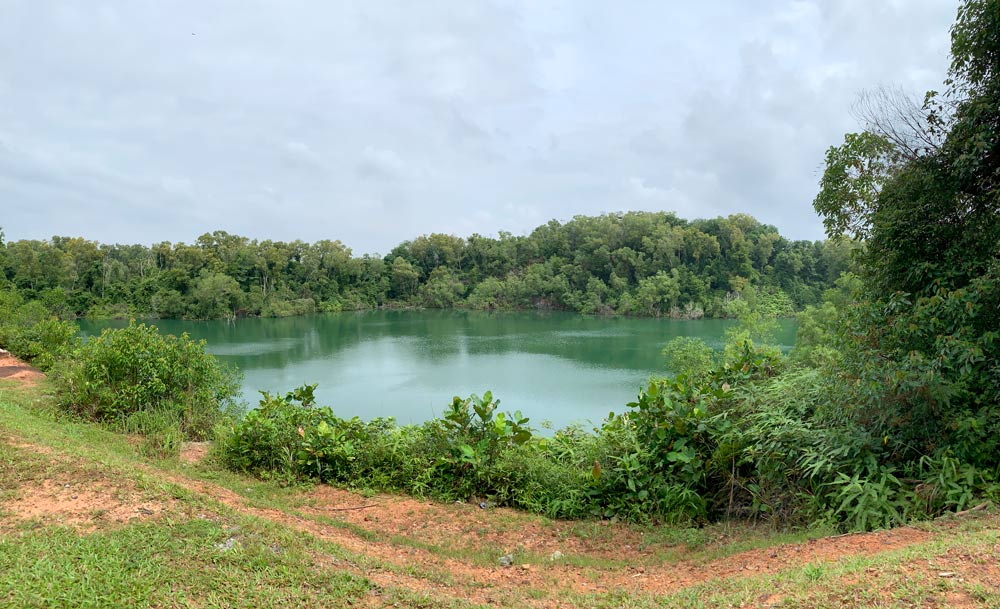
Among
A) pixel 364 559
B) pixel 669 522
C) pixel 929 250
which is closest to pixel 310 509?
pixel 364 559

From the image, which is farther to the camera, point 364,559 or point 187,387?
point 187,387

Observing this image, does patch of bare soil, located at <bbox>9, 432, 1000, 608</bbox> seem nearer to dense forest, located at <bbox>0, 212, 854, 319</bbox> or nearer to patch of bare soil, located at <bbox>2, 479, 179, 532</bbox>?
patch of bare soil, located at <bbox>2, 479, 179, 532</bbox>

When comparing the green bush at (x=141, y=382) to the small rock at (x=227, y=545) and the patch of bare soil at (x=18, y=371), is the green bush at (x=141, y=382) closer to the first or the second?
the patch of bare soil at (x=18, y=371)

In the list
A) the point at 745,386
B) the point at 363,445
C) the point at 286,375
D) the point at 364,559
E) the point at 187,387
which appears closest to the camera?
the point at 364,559

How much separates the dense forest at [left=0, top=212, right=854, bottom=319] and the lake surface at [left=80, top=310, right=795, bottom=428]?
3813 mm

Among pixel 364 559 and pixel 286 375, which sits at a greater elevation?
pixel 364 559

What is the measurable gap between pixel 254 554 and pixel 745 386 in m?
4.04

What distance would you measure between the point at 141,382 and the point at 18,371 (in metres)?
4.86

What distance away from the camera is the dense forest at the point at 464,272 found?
44422 mm

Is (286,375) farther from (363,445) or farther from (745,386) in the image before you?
(745,386)

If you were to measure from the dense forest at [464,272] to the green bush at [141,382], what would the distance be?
40.8 meters

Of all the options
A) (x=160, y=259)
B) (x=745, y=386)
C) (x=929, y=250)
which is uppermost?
(x=160, y=259)

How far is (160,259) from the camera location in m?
51.3

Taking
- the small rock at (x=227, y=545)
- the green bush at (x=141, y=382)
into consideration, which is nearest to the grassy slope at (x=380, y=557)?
the small rock at (x=227, y=545)
